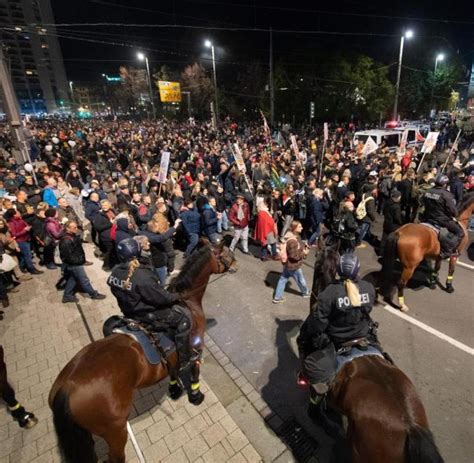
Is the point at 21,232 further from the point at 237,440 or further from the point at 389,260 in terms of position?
the point at 389,260

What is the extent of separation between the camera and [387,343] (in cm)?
539

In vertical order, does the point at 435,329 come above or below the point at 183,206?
below

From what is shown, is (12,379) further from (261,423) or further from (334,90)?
(334,90)

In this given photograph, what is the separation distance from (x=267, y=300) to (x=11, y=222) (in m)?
6.73

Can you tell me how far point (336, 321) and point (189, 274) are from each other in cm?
207

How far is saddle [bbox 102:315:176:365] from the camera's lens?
3688 millimetres

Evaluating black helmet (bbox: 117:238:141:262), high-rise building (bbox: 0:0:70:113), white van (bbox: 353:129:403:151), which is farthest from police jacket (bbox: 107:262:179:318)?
high-rise building (bbox: 0:0:70:113)

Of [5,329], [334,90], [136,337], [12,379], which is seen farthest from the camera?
[334,90]

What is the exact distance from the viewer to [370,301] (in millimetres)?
3428

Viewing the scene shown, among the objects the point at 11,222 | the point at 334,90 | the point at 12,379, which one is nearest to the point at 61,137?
the point at 11,222

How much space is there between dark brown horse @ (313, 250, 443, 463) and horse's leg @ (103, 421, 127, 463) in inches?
90.4

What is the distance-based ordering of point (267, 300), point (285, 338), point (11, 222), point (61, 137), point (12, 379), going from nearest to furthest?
1. point (12, 379)
2. point (285, 338)
3. point (267, 300)
4. point (11, 222)
5. point (61, 137)

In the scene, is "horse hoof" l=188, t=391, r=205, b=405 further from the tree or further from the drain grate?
the tree

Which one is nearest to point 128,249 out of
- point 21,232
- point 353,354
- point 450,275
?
point 353,354
